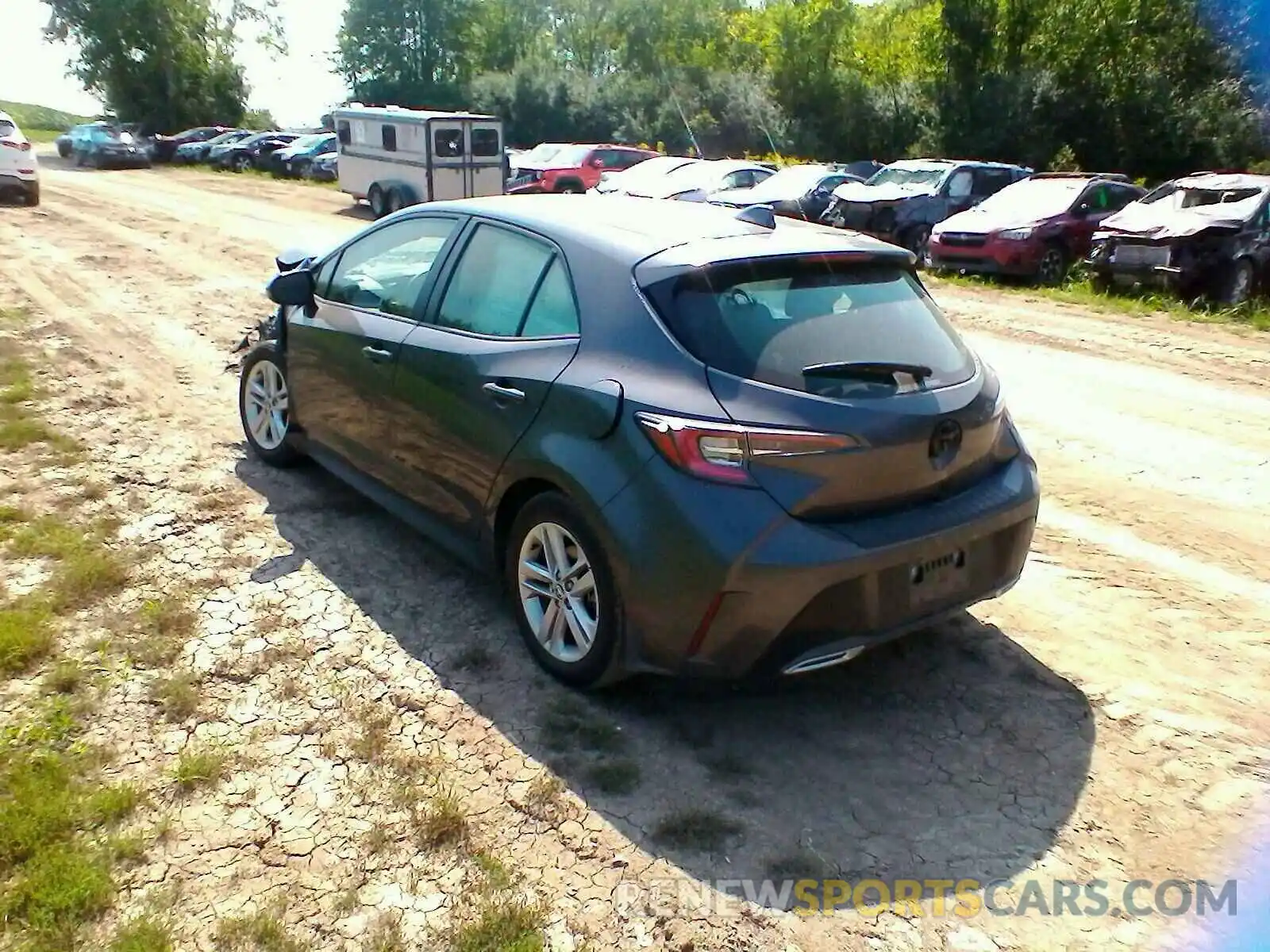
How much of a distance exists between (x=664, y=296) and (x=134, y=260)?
1216 centimetres

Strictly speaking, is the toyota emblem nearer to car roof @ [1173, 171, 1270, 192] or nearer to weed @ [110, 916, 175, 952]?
weed @ [110, 916, 175, 952]

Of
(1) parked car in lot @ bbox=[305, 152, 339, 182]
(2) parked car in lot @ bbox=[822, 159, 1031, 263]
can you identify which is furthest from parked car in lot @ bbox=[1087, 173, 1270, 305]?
(1) parked car in lot @ bbox=[305, 152, 339, 182]

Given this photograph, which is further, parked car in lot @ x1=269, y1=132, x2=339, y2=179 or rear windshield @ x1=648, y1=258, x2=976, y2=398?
parked car in lot @ x1=269, y1=132, x2=339, y2=179

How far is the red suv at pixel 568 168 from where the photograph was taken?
24.7m

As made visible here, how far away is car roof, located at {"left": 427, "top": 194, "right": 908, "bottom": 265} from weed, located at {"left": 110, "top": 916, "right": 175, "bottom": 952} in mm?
2384

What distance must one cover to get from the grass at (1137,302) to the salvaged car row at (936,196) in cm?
17

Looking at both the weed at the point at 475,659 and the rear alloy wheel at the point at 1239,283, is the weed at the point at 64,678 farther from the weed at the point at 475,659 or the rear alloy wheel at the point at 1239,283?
the rear alloy wheel at the point at 1239,283

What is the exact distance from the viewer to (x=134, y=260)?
1364 cm

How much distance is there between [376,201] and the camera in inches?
926

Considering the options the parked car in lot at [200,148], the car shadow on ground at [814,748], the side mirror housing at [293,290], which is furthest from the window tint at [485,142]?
the car shadow on ground at [814,748]

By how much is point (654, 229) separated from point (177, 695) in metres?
2.31

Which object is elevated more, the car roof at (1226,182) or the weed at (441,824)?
the car roof at (1226,182)

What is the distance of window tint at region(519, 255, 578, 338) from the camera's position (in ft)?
12.4

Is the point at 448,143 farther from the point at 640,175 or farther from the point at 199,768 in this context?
the point at 199,768
